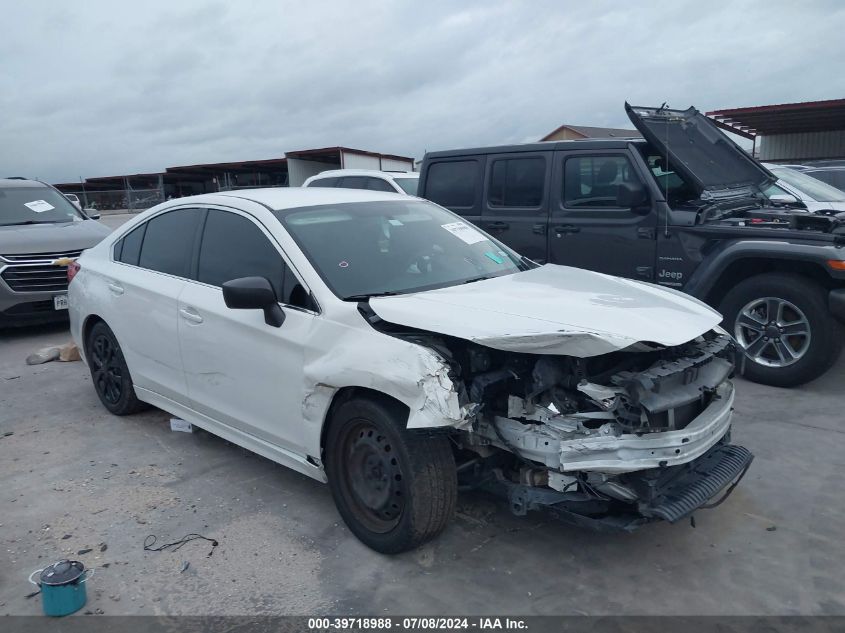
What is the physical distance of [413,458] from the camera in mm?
3156

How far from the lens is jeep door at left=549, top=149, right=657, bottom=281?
6.32m

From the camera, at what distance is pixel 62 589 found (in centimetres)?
303

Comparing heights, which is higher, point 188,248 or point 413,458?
point 188,248

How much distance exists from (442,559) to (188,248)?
A: 2.59 m

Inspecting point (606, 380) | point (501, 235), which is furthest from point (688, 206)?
point (606, 380)

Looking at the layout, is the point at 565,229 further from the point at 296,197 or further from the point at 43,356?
the point at 43,356

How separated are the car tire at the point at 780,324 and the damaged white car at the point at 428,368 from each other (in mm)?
2096

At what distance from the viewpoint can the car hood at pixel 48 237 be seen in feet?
27.4

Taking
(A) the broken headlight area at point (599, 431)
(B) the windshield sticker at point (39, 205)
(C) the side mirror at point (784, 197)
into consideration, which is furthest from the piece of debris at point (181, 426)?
(C) the side mirror at point (784, 197)

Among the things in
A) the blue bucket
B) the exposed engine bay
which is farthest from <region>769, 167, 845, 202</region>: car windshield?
the blue bucket

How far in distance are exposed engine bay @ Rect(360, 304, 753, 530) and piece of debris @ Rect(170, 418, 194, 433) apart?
228 centimetres

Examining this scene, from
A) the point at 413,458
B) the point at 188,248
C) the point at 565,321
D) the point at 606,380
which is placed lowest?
the point at 413,458

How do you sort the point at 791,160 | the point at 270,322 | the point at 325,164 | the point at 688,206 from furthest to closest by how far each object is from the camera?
the point at 325,164 → the point at 791,160 → the point at 688,206 → the point at 270,322

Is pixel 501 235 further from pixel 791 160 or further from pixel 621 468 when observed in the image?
pixel 791 160
